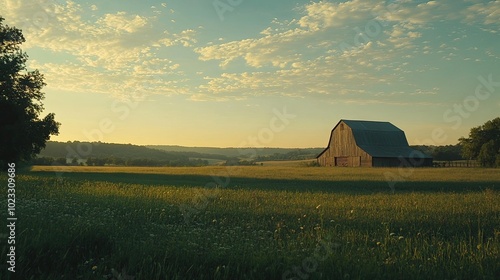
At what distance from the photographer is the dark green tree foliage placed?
84438mm

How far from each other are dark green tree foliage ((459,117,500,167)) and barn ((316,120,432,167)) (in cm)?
1208

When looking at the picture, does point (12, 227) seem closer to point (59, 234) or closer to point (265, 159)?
point (59, 234)

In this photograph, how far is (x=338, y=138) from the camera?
8688 centimetres

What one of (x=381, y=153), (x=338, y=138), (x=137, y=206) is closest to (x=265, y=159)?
(x=338, y=138)

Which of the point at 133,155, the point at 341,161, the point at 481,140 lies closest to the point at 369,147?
the point at 341,161

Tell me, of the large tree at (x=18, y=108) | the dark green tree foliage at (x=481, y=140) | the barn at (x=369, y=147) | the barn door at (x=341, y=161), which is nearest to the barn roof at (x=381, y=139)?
the barn at (x=369, y=147)

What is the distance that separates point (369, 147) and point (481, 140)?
28347mm

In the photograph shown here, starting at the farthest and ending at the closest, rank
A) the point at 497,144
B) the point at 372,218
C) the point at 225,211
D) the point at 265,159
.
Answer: the point at 265,159, the point at 497,144, the point at 225,211, the point at 372,218

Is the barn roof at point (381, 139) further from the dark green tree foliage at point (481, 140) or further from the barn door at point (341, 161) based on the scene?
the dark green tree foliage at point (481, 140)

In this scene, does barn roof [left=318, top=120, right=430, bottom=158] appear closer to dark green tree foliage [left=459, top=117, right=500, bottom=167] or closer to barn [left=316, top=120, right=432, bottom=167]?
barn [left=316, top=120, right=432, bottom=167]

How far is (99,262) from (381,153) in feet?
257

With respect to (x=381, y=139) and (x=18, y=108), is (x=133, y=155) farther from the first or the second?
(x=18, y=108)

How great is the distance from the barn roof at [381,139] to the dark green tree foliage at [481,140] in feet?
41.0

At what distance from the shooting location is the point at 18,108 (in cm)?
Result: 3759
